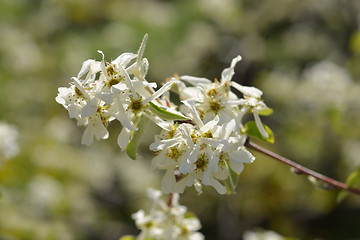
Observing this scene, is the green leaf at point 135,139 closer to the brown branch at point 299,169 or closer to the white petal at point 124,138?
the white petal at point 124,138

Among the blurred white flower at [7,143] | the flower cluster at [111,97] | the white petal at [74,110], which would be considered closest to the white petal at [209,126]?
the flower cluster at [111,97]

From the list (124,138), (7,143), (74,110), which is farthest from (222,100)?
(7,143)

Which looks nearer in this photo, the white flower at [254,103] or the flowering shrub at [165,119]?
the flowering shrub at [165,119]

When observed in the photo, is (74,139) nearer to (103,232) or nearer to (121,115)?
(103,232)

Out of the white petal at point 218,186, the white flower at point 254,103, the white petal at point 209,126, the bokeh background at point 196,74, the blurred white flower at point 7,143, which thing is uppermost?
the bokeh background at point 196,74

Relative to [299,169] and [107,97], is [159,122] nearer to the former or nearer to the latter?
[107,97]
